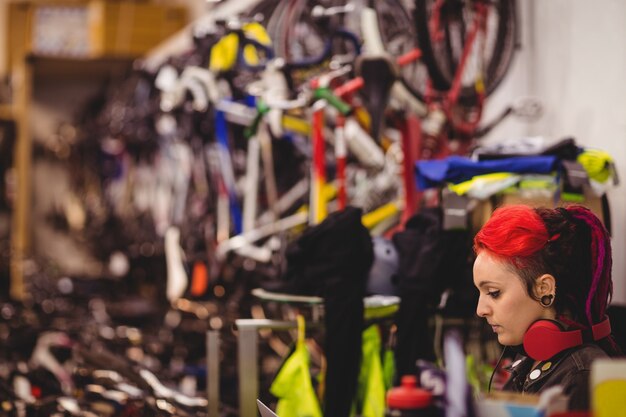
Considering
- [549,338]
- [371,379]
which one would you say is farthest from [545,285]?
[371,379]

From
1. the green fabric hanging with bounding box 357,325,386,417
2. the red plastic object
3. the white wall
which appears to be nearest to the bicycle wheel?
the white wall

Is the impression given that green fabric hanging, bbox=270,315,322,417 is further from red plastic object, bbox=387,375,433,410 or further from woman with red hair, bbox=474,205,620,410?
red plastic object, bbox=387,375,433,410

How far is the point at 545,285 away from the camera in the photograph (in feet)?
6.43

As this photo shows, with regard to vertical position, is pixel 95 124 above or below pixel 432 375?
above

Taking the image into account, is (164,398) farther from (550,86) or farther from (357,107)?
(550,86)

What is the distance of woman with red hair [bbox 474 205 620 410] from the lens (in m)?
1.95

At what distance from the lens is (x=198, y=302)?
5.29 metres

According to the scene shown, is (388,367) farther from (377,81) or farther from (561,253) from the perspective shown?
(561,253)

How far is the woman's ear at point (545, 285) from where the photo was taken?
1955 millimetres

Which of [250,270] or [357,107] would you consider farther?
[250,270]

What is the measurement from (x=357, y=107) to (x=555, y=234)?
231 cm

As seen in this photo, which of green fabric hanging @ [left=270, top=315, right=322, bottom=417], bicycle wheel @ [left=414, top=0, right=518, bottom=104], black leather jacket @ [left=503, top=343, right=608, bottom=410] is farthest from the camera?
bicycle wheel @ [left=414, top=0, right=518, bottom=104]

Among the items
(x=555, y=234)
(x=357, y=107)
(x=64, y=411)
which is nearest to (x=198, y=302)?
(x=357, y=107)

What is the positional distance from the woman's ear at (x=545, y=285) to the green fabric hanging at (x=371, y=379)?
3.80 ft
